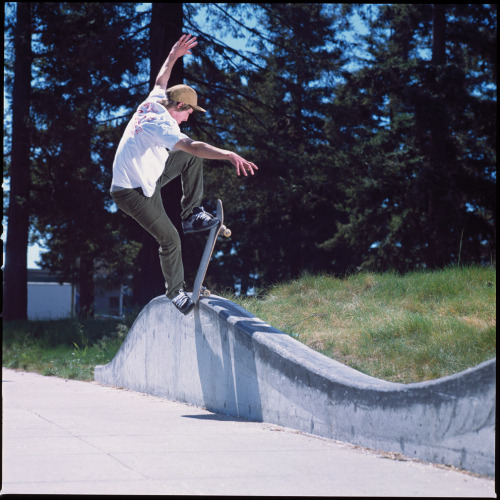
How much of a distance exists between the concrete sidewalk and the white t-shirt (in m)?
2.15

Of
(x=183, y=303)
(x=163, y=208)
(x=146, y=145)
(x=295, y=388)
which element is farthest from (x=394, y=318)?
(x=146, y=145)

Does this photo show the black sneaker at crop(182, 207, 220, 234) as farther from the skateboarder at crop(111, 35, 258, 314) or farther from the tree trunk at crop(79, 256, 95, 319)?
the tree trunk at crop(79, 256, 95, 319)

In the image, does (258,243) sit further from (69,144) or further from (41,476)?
(41,476)

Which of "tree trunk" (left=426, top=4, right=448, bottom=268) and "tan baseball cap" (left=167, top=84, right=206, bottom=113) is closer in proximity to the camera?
"tan baseball cap" (left=167, top=84, right=206, bottom=113)

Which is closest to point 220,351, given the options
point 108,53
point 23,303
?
point 108,53

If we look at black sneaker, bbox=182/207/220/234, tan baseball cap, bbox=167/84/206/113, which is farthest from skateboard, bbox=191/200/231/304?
tan baseball cap, bbox=167/84/206/113

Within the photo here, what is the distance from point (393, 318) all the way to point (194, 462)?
300cm

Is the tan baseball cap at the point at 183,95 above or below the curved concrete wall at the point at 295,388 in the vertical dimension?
above

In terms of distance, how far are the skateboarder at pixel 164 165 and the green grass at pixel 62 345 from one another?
415 cm

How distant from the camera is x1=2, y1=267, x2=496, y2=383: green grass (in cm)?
519

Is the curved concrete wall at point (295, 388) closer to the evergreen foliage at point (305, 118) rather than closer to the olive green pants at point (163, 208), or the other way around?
the olive green pants at point (163, 208)

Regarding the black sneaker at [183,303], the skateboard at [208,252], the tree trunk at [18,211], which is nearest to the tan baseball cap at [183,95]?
the skateboard at [208,252]

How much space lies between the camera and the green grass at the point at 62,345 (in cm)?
1131

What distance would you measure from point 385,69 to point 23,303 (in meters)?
13.8
